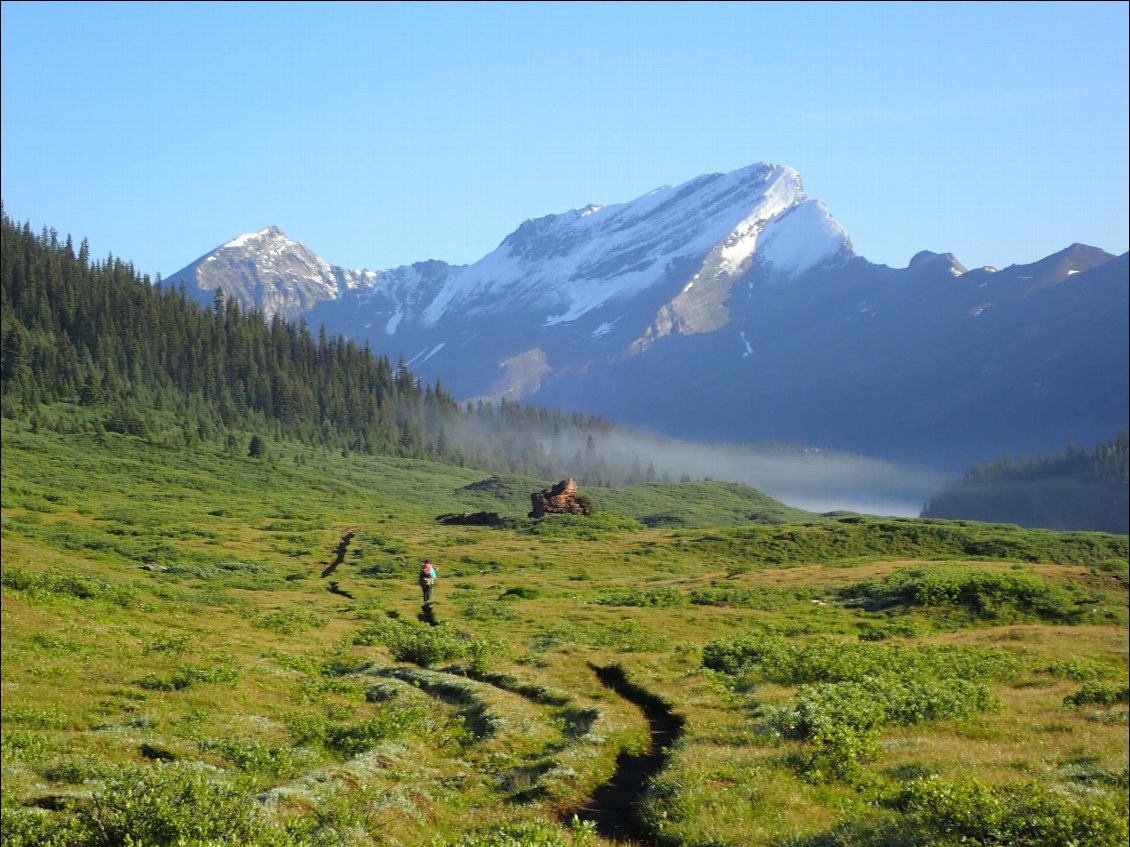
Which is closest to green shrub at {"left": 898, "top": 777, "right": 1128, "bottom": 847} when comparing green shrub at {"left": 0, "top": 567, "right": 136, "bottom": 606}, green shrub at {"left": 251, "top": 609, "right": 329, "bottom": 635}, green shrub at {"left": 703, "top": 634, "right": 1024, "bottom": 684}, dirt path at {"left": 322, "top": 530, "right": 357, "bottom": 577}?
green shrub at {"left": 703, "top": 634, "right": 1024, "bottom": 684}

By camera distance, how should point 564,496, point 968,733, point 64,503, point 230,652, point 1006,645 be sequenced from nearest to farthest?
point 968,733, point 230,652, point 1006,645, point 64,503, point 564,496

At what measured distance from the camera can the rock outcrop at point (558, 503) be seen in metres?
135

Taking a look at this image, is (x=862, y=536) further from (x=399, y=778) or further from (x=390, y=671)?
(x=399, y=778)

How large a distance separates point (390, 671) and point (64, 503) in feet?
287

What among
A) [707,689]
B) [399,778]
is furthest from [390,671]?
[399,778]

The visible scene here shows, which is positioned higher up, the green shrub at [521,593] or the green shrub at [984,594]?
Answer: the green shrub at [984,594]

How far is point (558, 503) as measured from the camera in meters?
137

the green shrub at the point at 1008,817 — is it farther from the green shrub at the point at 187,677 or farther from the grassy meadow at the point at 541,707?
the green shrub at the point at 187,677

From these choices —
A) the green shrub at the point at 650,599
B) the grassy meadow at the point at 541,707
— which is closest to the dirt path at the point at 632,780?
the grassy meadow at the point at 541,707

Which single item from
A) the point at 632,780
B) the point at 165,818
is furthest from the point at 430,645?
the point at 165,818

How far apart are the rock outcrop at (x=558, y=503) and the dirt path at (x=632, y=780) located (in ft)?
334

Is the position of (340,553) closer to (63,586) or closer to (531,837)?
(63,586)

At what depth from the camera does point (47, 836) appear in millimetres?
14891

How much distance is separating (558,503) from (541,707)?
4203 inches
